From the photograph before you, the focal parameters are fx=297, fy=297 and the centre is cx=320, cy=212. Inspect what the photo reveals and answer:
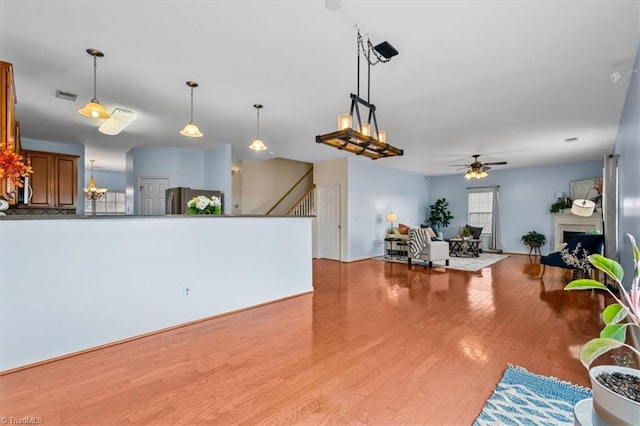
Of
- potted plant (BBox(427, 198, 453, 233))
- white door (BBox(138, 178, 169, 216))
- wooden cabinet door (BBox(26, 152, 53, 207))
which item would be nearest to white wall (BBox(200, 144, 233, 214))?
white door (BBox(138, 178, 169, 216))

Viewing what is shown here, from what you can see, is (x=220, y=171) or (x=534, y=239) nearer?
(x=220, y=171)

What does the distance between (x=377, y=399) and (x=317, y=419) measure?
46 cm

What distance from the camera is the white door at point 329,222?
837 centimetres

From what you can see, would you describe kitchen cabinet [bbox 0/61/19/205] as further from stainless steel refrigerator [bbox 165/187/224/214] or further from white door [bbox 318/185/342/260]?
white door [bbox 318/185/342/260]

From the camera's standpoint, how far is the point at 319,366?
8.30 feet

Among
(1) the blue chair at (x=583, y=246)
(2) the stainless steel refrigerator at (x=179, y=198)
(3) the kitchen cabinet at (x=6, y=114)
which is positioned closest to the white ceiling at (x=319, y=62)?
(3) the kitchen cabinet at (x=6, y=114)

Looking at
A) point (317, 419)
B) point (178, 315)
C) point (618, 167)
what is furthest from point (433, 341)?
point (618, 167)

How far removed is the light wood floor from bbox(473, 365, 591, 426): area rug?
0.09 meters

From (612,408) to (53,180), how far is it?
7.86 metres

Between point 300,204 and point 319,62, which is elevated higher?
point 319,62

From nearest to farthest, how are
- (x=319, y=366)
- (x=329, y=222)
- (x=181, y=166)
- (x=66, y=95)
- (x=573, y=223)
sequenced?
(x=319, y=366) → (x=66, y=95) → (x=181, y=166) → (x=329, y=222) → (x=573, y=223)

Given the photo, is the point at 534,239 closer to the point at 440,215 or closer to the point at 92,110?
the point at 440,215

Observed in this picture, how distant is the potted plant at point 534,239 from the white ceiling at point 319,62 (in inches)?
176

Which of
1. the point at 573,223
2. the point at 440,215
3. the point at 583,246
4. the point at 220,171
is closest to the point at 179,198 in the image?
the point at 220,171
